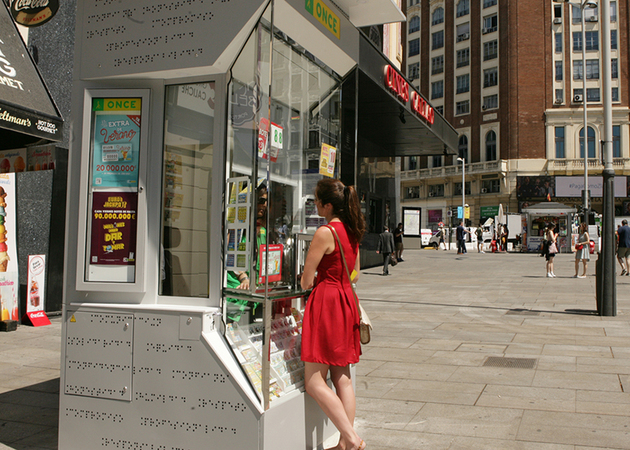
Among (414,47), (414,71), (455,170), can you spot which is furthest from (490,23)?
(455,170)

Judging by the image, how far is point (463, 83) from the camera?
187 feet

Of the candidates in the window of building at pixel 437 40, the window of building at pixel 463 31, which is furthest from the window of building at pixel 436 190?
the window of building at pixel 463 31

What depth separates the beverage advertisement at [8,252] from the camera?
8.24m

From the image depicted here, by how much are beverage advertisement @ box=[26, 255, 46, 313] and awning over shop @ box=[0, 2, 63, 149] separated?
2428mm

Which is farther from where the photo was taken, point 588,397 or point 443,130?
point 443,130

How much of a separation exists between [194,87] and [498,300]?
989 centimetres

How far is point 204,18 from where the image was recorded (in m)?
3.38

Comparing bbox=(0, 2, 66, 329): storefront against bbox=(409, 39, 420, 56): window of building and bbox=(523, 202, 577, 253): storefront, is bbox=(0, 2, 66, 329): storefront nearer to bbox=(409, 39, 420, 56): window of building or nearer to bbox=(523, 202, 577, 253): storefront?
bbox=(523, 202, 577, 253): storefront

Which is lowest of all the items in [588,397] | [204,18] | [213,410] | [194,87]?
[588,397]

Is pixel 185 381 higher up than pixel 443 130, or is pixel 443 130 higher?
pixel 443 130

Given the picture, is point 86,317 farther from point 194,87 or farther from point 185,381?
point 194,87

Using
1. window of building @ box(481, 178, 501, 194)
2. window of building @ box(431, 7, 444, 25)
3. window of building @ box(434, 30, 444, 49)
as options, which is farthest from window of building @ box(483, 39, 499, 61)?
window of building @ box(481, 178, 501, 194)

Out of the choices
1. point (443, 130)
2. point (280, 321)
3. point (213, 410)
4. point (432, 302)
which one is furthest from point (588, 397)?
point (443, 130)

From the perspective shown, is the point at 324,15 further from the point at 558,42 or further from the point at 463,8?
the point at 463,8
